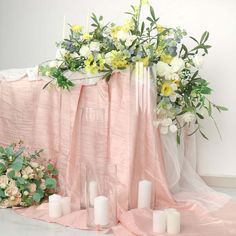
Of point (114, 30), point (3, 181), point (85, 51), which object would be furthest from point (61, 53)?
point (3, 181)

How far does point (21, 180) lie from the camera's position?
90.2 inches

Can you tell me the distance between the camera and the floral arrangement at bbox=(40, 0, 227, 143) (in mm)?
2219

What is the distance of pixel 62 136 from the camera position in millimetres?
2451

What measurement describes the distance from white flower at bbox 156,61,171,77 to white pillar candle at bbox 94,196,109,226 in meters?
0.65

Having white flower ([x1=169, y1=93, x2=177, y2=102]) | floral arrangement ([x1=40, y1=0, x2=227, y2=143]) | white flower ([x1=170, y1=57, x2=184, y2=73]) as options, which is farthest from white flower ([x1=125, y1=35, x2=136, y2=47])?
white flower ([x1=169, y1=93, x2=177, y2=102])

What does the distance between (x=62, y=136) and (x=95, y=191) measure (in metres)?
0.51

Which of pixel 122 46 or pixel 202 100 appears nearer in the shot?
pixel 122 46

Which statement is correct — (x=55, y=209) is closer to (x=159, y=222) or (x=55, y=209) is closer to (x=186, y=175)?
(x=159, y=222)

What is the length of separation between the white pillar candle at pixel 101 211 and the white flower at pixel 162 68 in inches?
25.5

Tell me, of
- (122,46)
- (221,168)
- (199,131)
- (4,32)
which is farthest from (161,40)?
(4,32)

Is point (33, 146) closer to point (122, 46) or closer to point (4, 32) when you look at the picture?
point (122, 46)

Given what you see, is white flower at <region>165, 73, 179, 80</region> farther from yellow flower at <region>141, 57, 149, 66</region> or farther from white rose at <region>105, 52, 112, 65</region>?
white rose at <region>105, 52, 112, 65</region>

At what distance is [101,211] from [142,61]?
68cm

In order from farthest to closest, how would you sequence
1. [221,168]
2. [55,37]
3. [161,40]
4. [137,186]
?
[55,37] → [221,168] → [161,40] → [137,186]
